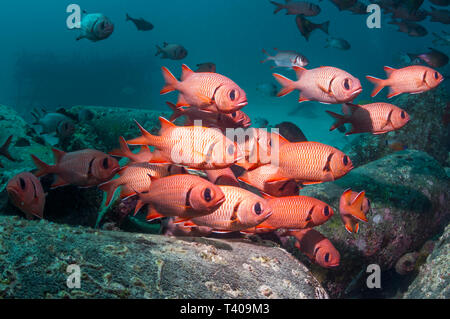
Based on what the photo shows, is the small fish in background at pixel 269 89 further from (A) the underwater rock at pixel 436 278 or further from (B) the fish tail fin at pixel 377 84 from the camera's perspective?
(A) the underwater rock at pixel 436 278

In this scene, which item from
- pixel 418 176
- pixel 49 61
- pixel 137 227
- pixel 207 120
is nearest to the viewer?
pixel 207 120

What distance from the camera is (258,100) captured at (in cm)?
4400

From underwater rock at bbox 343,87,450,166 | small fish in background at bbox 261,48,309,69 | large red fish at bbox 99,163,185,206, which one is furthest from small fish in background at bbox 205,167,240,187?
underwater rock at bbox 343,87,450,166

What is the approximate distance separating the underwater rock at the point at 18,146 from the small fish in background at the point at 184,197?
343 centimetres

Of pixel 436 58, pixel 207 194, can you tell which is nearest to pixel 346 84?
pixel 207 194

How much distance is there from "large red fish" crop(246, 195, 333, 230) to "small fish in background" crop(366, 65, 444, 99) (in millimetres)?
1747

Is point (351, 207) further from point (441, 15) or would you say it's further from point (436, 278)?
point (441, 15)

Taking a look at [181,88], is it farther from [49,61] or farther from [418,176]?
[49,61]

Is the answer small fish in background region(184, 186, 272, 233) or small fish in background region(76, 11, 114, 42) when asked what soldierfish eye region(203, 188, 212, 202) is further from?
small fish in background region(76, 11, 114, 42)

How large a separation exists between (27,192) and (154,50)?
49.5m

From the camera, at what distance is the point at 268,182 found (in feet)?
8.81

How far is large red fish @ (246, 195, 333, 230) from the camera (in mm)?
2469
